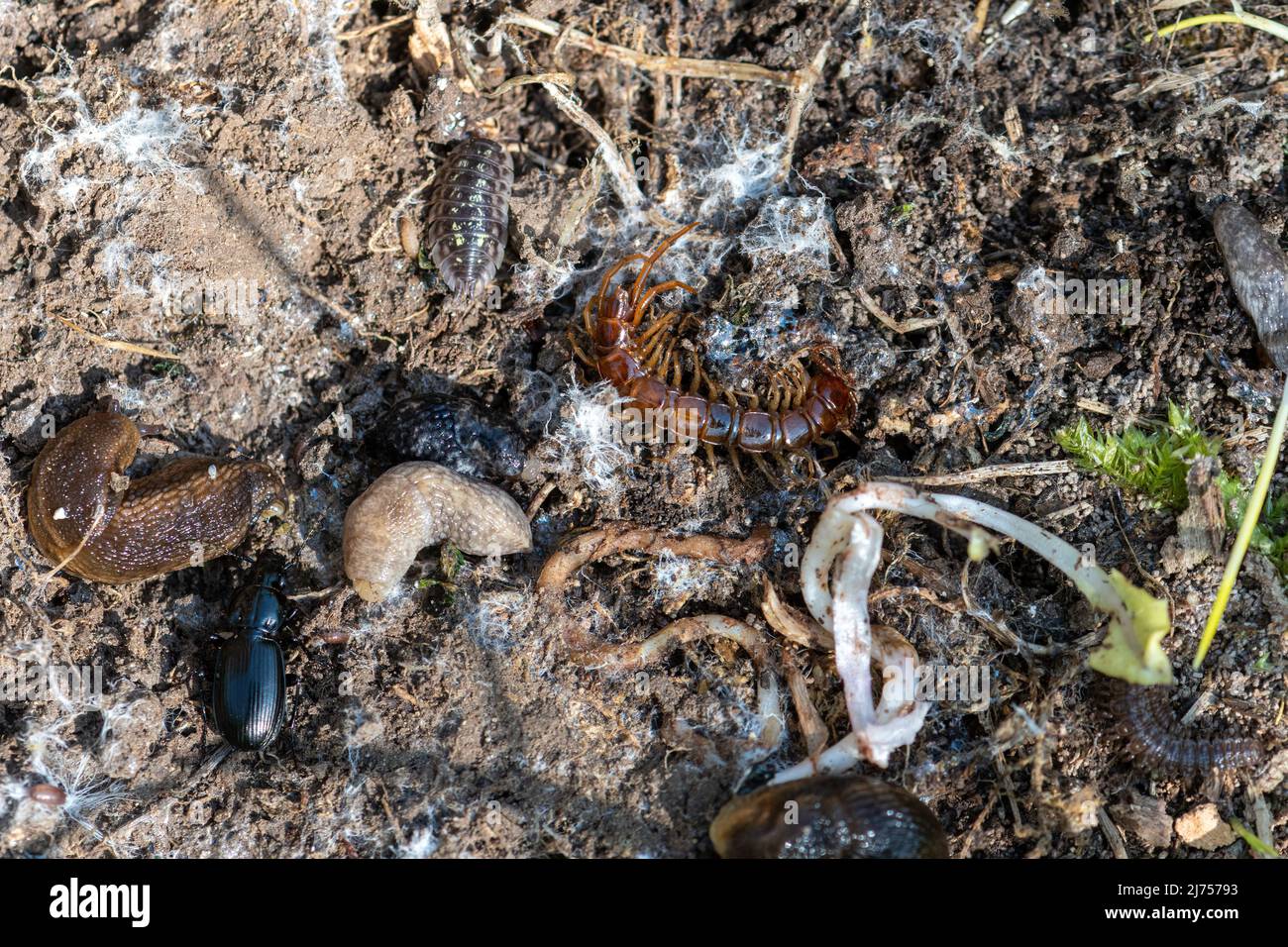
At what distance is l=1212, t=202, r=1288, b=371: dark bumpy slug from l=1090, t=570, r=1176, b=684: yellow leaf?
60.3 inches

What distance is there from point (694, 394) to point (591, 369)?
0.60 meters

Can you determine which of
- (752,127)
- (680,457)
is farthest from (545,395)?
(752,127)

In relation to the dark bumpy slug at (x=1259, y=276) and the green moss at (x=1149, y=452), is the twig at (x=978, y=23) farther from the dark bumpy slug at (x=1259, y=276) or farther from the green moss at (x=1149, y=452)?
the green moss at (x=1149, y=452)

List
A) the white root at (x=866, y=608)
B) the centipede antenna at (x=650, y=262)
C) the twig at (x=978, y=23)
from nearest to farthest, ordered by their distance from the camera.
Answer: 1. the white root at (x=866, y=608)
2. the centipede antenna at (x=650, y=262)
3. the twig at (x=978, y=23)

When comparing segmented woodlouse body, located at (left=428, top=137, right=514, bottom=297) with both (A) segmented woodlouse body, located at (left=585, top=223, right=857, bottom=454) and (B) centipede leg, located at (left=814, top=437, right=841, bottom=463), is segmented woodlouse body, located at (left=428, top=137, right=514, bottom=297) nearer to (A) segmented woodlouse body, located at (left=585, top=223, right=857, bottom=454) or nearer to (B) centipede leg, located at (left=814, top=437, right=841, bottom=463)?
(A) segmented woodlouse body, located at (left=585, top=223, right=857, bottom=454)

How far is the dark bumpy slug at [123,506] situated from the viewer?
4.43 meters

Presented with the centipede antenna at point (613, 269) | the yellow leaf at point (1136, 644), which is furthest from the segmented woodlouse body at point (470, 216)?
the yellow leaf at point (1136, 644)

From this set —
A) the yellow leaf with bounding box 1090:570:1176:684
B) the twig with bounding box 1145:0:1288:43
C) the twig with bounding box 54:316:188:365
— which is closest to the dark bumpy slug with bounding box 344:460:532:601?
the twig with bounding box 54:316:188:365

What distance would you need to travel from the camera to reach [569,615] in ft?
15.2

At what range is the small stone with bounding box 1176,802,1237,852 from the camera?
4.32 m

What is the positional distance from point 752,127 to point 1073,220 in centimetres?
182

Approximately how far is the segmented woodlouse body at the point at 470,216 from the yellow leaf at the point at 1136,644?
3.60 meters

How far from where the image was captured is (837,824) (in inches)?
156
